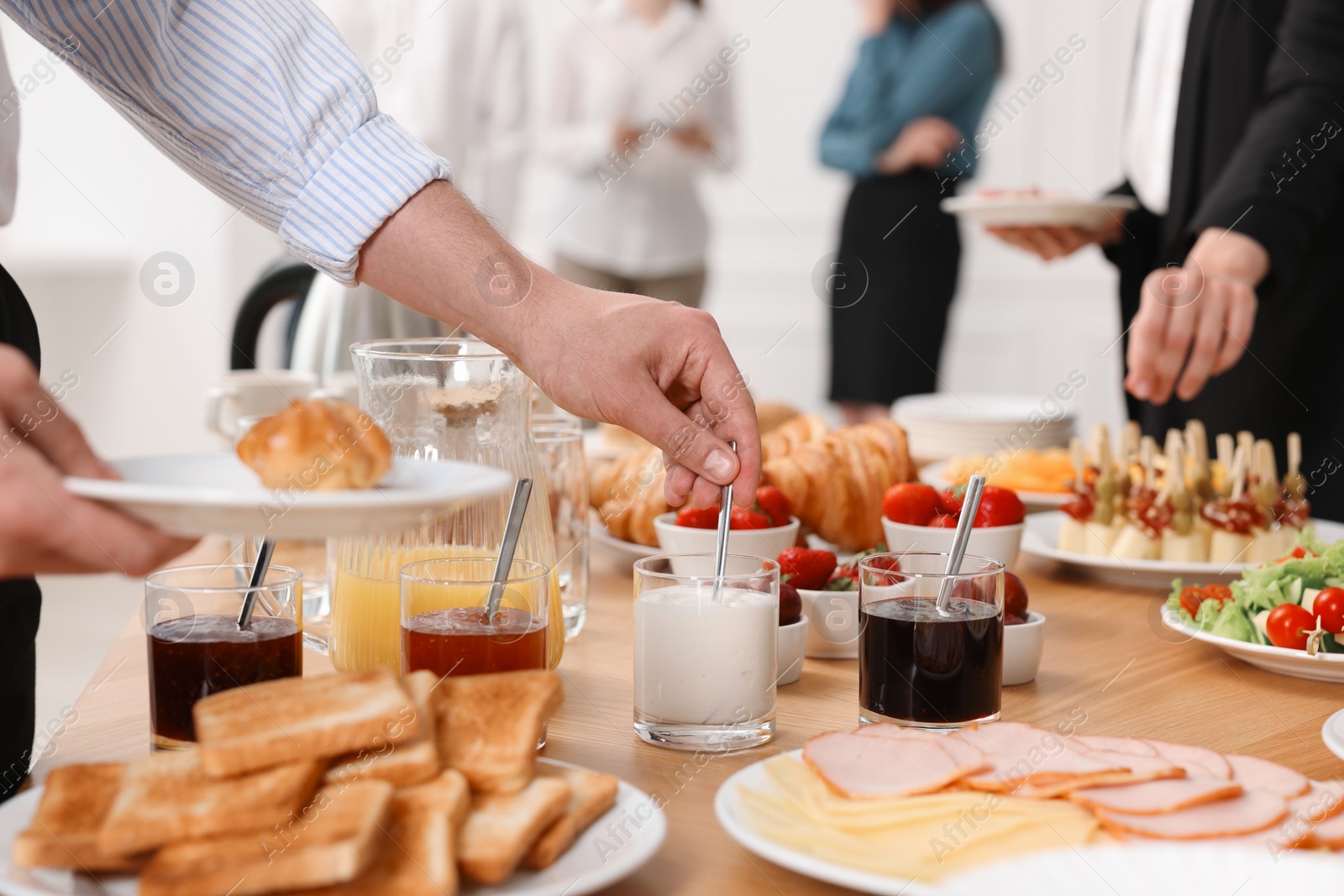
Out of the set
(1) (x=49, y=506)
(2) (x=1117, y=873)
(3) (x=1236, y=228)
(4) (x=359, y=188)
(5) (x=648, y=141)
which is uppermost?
(5) (x=648, y=141)

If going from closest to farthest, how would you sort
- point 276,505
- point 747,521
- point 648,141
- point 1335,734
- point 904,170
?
point 276,505, point 1335,734, point 747,521, point 904,170, point 648,141

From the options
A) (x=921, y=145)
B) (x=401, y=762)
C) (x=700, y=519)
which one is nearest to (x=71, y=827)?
(x=401, y=762)

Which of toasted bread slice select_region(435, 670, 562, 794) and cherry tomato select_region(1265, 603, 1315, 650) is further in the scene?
cherry tomato select_region(1265, 603, 1315, 650)

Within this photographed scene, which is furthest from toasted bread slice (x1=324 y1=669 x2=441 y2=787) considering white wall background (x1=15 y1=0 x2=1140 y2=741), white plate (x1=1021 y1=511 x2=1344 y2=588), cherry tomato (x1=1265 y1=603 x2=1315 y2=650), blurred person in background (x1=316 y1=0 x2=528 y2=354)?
white wall background (x1=15 y1=0 x2=1140 y2=741)

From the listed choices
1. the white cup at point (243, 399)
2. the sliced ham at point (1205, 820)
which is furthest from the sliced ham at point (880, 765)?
the white cup at point (243, 399)

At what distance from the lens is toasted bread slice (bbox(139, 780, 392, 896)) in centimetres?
69

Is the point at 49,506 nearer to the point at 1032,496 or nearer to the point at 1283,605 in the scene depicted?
the point at 1283,605

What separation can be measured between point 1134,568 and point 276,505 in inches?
51.5

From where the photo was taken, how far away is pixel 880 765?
90 centimetres

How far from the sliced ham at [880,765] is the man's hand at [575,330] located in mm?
322

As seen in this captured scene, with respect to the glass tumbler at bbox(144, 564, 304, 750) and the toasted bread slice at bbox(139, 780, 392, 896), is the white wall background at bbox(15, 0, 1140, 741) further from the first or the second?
the toasted bread slice at bbox(139, 780, 392, 896)

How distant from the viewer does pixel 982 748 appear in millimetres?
933

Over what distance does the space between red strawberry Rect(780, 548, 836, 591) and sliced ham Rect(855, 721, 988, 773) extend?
1.23ft

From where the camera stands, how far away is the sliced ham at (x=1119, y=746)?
0.92 meters
